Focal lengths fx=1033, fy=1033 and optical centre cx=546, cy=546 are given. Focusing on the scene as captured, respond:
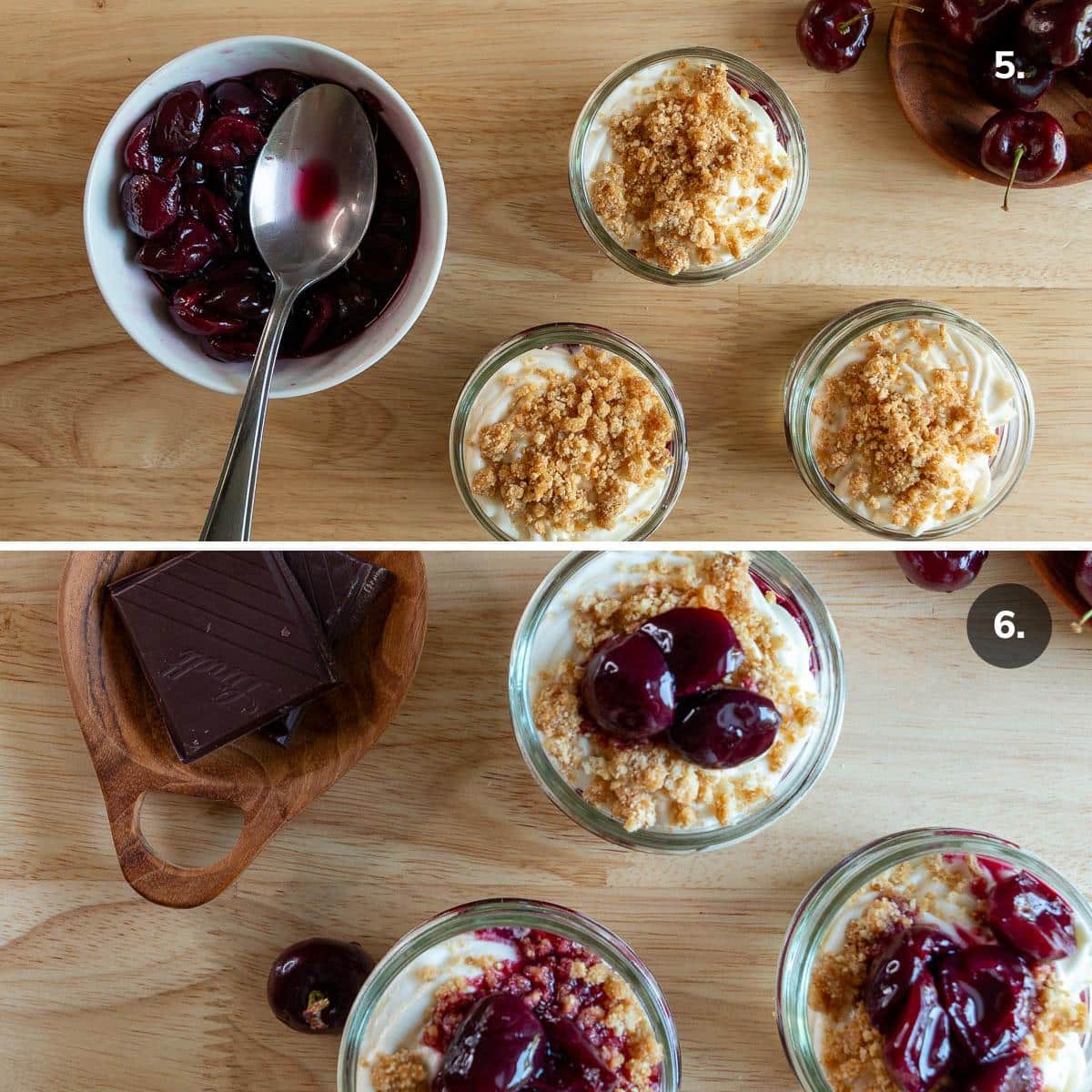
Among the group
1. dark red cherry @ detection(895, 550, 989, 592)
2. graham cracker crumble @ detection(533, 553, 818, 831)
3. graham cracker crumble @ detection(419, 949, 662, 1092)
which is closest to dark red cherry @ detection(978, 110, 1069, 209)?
dark red cherry @ detection(895, 550, 989, 592)

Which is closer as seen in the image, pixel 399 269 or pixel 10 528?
pixel 399 269

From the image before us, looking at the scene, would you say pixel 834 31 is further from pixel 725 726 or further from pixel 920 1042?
pixel 920 1042

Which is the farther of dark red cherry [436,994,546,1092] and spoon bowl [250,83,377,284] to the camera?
spoon bowl [250,83,377,284]

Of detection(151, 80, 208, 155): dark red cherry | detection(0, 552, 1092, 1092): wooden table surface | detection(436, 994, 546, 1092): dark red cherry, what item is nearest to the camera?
detection(436, 994, 546, 1092): dark red cherry

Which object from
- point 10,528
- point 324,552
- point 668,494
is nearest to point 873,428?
point 668,494

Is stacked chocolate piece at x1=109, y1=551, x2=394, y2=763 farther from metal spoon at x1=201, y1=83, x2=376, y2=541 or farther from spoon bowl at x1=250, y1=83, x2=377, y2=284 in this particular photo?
spoon bowl at x1=250, y1=83, x2=377, y2=284

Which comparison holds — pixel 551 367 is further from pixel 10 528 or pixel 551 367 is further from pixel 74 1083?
pixel 74 1083

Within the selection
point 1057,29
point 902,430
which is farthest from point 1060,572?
point 1057,29
